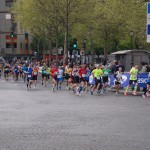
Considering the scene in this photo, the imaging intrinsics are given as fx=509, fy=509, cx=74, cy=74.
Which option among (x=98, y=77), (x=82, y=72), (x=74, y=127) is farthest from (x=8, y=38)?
(x=74, y=127)

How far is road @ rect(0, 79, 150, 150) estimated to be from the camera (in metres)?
10.6

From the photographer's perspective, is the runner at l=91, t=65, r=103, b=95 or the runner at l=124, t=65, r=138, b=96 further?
the runner at l=91, t=65, r=103, b=95

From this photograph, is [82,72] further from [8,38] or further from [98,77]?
[8,38]

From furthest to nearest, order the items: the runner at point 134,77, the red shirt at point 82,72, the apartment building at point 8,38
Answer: the apartment building at point 8,38, the red shirt at point 82,72, the runner at point 134,77

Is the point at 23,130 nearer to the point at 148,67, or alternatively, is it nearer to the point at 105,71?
the point at 105,71

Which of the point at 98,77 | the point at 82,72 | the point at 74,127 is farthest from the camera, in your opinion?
the point at 82,72

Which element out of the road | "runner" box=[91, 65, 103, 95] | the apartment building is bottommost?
the road

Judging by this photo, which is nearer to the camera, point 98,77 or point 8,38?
point 98,77

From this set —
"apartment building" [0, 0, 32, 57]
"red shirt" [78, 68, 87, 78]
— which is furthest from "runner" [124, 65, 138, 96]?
"apartment building" [0, 0, 32, 57]

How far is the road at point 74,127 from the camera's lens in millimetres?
10617

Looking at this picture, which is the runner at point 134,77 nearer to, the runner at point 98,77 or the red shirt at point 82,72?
the runner at point 98,77

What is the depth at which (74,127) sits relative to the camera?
13320 mm

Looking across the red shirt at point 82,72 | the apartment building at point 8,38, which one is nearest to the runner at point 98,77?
the red shirt at point 82,72

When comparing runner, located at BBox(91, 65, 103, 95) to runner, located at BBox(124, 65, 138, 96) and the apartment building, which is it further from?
the apartment building
